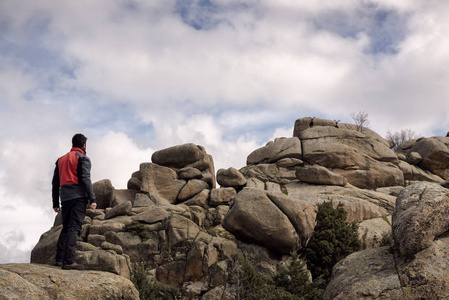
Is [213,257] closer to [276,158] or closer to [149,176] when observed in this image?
[149,176]

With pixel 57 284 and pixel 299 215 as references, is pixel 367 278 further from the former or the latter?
pixel 299 215

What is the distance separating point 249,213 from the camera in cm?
2556


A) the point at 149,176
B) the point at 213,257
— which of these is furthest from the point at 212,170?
the point at 213,257

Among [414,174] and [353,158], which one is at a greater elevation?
[353,158]

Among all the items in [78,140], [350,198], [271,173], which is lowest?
[78,140]

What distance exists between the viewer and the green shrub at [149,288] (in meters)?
21.6

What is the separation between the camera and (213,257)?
25.7 meters

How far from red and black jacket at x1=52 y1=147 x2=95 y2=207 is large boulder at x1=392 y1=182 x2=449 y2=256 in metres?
9.72

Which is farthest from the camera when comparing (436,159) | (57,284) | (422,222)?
(436,159)

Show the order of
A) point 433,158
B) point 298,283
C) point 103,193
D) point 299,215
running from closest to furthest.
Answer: point 298,283 < point 299,215 < point 103,193 < point 433,158

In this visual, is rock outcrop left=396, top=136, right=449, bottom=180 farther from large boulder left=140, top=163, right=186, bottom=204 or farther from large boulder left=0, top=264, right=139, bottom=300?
large boulder left=0, top=264, right=139, bottom=300

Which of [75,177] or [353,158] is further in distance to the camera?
[353,158]

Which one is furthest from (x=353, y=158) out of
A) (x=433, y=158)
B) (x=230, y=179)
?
(x=230, y=179)

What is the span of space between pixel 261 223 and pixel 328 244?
16.5ft
